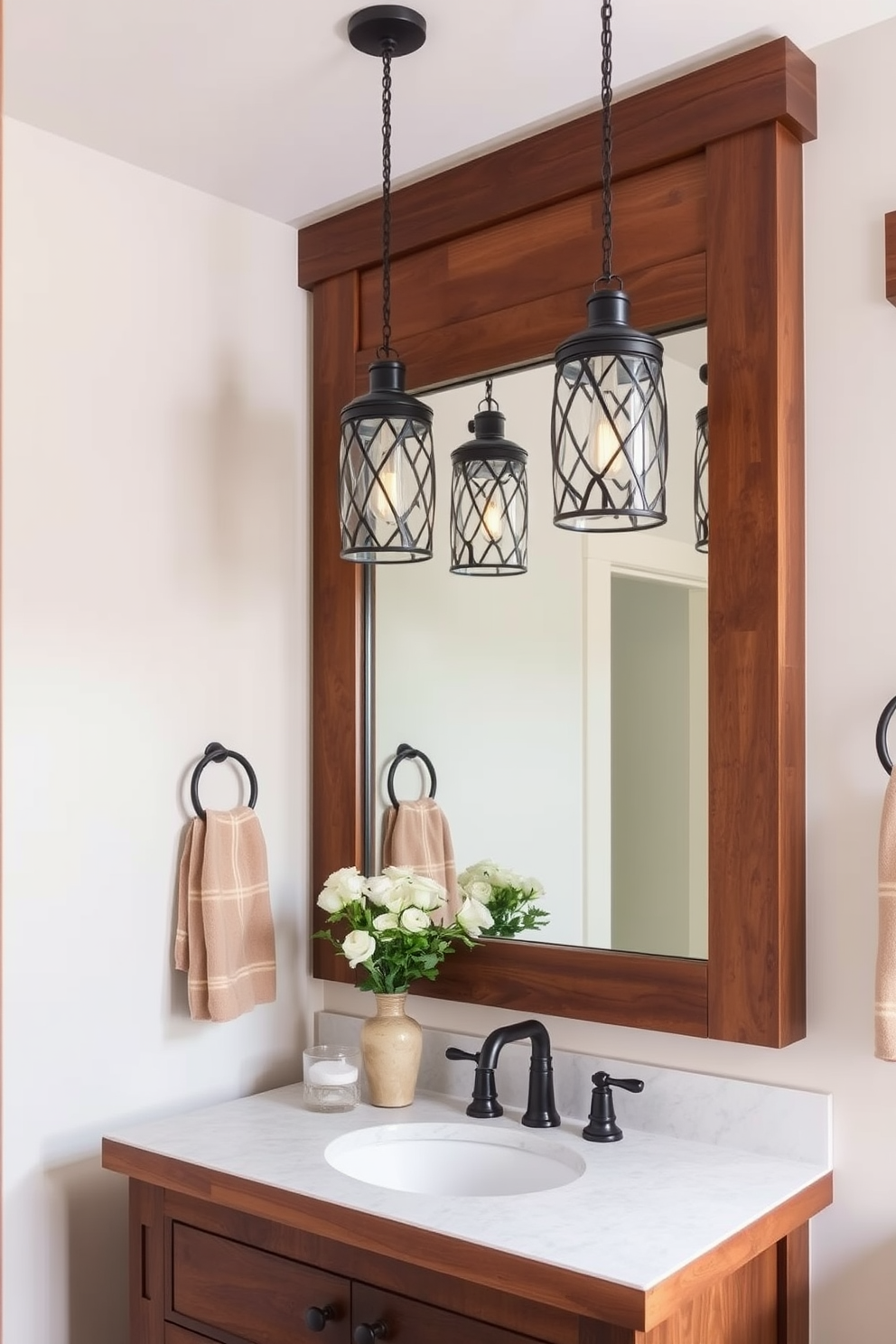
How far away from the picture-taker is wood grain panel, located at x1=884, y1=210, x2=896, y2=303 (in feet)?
5.40

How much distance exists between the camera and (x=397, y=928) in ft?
6.54

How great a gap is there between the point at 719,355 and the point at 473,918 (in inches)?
38.3

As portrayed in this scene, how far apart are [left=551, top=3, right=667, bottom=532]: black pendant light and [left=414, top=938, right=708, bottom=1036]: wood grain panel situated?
0.69m

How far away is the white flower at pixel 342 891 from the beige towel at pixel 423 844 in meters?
0.13

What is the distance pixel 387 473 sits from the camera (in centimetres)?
187

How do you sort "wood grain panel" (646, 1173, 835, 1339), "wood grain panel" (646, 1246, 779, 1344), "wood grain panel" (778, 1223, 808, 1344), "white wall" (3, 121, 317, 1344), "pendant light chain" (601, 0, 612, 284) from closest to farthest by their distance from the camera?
1. "wood grain panel" (646, 1173, 835, 1339)
2. "wood grain panel" (646, 1246, 779, 1344)
3. "pendant light chain" (601, 0, 612, 284)
4. "wood grain panel" (778, 1223, 808, 1344)
5. "white wall" (3, 121, 317, 1344)

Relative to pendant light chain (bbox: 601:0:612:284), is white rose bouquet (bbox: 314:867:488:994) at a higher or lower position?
lower

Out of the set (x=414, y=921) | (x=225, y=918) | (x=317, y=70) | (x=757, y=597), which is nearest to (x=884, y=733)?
(x=757, y=597)

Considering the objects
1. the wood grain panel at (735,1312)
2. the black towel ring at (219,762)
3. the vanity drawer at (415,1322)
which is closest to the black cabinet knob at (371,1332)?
the vanity drawer at (415,1322)

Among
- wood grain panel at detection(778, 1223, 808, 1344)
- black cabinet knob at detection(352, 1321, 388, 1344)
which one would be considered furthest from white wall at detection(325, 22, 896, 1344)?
black cabinet knob at detection(352, 1321, 388, 1344)

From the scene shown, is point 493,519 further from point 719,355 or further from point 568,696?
point 719,355

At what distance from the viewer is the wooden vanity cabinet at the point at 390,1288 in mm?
1349

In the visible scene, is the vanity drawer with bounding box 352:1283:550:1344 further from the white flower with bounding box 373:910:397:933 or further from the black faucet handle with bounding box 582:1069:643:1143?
the white flower with bounding box 373:910:397:933

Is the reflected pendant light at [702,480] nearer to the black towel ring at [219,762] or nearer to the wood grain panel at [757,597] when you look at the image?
the wood grain panel at [757,597]
